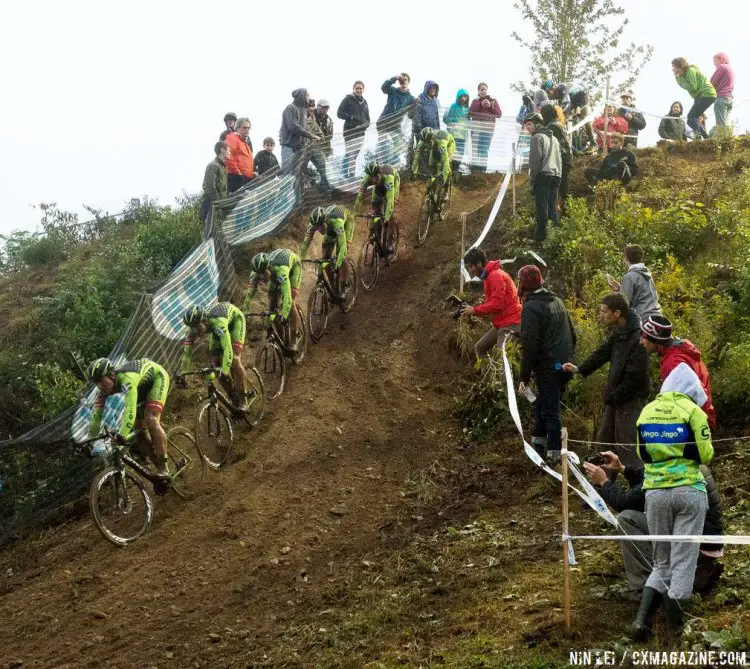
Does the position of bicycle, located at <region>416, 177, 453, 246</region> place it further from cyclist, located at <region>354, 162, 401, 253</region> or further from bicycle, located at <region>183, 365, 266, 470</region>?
bicycle, located at <region>183, 365, 266, 470</region>

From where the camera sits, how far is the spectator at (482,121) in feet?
75.2

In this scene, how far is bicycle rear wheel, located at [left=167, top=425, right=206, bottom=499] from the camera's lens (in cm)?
1176

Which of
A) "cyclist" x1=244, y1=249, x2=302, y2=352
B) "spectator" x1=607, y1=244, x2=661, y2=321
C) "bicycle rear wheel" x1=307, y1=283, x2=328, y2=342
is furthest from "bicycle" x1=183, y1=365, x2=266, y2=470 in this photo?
"spectator" x1=607, y1=244, x2=661, y2=321

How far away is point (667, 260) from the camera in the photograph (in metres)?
14.5

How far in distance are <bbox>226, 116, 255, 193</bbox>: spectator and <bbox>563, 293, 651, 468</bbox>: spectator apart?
36.0 feet

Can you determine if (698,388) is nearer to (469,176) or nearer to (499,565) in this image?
(499,565)

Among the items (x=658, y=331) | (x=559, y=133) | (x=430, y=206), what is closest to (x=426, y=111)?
(x=430, y=206)

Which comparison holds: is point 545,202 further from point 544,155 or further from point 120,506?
point 120,506

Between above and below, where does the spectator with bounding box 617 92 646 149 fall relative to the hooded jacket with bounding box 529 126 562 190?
above

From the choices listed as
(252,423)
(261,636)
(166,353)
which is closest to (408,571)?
(261,636)

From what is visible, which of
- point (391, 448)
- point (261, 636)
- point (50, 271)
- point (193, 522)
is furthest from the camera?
point (50, 271)

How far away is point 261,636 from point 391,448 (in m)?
4.14

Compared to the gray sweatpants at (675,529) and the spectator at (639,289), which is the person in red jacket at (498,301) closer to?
the spectator at (639,289)

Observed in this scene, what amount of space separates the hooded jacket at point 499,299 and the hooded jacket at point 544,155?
3.84m
